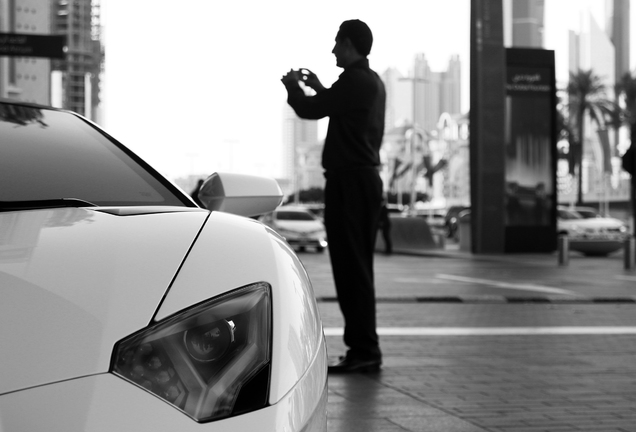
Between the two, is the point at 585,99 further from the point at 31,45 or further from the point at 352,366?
the point at 352,366

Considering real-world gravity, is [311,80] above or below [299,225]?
above

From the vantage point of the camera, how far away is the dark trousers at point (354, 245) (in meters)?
4.86

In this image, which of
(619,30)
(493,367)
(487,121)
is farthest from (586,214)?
(619,30)

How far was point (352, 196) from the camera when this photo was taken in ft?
16.0

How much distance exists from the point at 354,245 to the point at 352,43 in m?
1.13

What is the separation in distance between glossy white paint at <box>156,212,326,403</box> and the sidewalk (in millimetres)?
1826

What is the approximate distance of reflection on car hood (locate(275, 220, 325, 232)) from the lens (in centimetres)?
2985

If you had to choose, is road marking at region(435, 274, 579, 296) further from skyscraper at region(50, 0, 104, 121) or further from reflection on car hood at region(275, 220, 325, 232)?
skyscraper at region(50, 0, 104, 121)

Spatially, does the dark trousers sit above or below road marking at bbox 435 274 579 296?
above

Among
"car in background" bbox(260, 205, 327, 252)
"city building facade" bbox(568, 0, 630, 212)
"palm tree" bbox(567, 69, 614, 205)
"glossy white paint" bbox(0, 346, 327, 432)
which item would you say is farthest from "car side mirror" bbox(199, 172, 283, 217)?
"city building facade" bbox(568, 0, 630, 212)

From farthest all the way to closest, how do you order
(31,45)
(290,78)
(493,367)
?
(31,45) < (493,367) < (290,78)

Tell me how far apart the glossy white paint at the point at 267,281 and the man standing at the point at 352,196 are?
287 centimetres

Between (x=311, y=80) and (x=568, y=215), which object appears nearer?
(x=311, y=80)

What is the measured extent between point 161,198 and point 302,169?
541 feet
